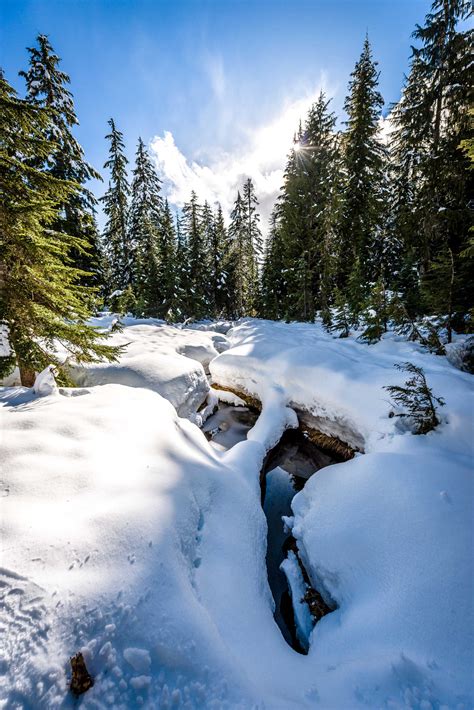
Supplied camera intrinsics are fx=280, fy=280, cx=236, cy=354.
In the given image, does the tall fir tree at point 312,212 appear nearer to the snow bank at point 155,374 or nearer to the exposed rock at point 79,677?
the snow bank at point 155,374

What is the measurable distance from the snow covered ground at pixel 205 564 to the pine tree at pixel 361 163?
16.1 meters

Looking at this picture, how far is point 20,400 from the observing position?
4461mm

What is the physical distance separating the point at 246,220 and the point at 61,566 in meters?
41.9

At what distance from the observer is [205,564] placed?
127 inches

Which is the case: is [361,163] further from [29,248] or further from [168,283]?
[29,248]

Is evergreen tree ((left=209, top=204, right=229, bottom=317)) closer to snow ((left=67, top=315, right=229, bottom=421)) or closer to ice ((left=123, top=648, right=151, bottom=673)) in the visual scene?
snow ((left=67, top=315, right=229, bottom=421))

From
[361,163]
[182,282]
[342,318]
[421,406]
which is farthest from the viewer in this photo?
[182,282]

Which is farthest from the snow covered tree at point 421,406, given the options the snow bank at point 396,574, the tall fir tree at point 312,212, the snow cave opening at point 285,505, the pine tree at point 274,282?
the pine tree at point 274,282

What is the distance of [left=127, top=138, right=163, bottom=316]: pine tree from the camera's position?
2291 centimetres

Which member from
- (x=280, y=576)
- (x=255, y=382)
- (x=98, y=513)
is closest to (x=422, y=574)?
(x=280, y=576)

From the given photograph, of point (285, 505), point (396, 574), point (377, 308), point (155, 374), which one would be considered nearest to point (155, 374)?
point (155, 374)

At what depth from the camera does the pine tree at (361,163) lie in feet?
59.0

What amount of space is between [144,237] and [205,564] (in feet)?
84.4

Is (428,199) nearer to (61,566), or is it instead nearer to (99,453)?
(99,453)
